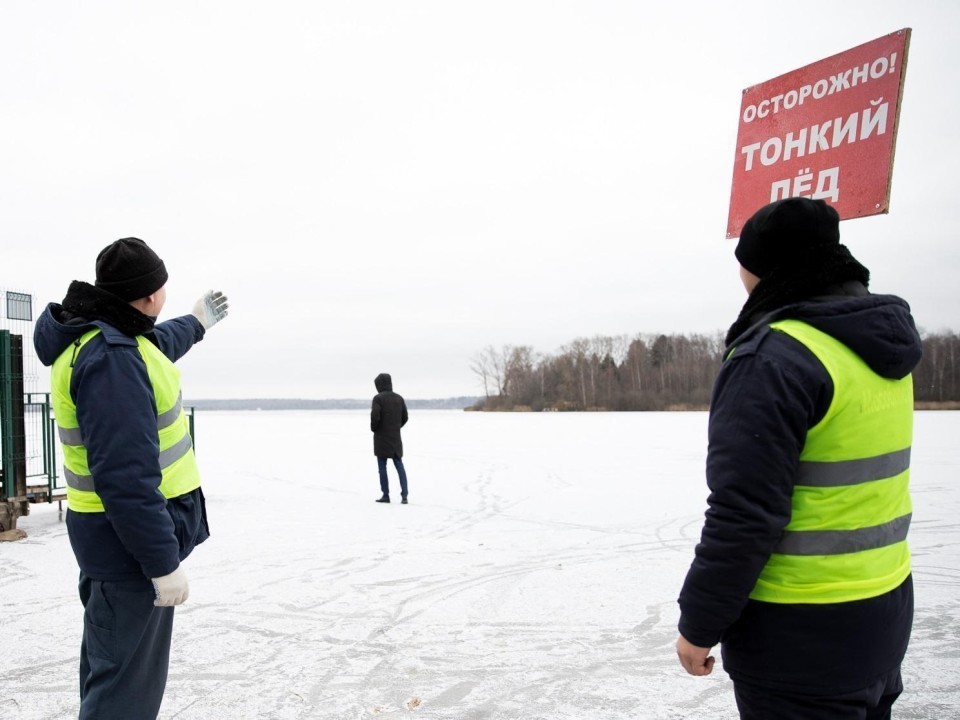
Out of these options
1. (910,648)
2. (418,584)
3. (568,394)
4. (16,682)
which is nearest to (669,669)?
(910,648)

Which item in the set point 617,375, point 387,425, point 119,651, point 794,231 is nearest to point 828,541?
point 794,231

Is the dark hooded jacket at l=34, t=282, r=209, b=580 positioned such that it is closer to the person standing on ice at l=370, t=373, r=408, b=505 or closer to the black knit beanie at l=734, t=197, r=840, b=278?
the black knit beanie at l=734, t=197, r=840, b=278

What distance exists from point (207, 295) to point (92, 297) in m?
1.03

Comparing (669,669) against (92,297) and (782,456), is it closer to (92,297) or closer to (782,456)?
(782,456)

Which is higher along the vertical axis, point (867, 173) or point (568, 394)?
point (867, 173)

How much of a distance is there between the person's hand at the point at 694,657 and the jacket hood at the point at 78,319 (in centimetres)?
210

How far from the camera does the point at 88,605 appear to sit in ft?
8.00

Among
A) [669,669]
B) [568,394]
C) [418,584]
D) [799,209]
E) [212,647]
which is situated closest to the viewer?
[799,209]

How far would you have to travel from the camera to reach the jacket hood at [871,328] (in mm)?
1762

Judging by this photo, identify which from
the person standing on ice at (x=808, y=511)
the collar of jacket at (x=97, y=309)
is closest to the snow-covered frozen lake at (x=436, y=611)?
the person standing on ice at (x=808, y=511)

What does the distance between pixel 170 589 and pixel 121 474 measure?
421 mm

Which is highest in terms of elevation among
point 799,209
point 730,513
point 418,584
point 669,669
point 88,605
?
point 799,209

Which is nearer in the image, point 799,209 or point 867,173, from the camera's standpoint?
point 799,209

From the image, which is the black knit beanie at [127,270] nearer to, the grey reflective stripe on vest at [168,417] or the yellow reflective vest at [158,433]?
the yellow reflective vest at [158,433]
